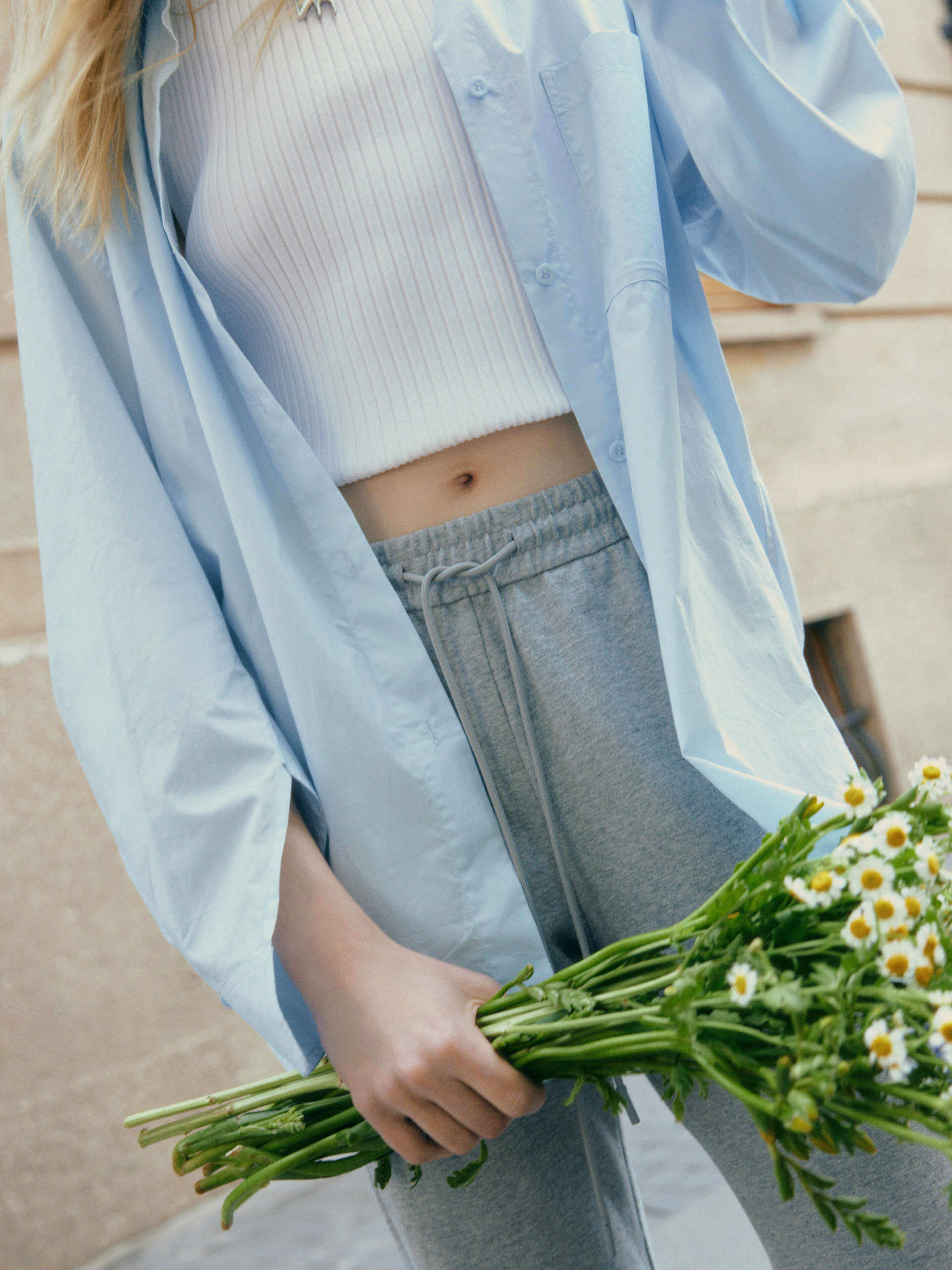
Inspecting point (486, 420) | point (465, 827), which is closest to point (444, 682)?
point (465, 827)

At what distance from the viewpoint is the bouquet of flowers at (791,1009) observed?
0.64 meters

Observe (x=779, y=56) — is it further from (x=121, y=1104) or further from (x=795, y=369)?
(x=795, y=369)

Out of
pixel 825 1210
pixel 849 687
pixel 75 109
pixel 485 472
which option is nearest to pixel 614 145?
pixel 485 472

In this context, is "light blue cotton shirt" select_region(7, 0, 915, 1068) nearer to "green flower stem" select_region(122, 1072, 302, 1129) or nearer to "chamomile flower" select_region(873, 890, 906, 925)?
"green flower stem" select_region(122, 1072, 302, 1129)

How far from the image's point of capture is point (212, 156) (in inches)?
42.7

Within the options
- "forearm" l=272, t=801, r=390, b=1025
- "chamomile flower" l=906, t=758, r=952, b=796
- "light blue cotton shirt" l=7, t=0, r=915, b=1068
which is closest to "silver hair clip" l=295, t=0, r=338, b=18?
"light blue cotton shirt" l=7, t=0, r=915, b=1068

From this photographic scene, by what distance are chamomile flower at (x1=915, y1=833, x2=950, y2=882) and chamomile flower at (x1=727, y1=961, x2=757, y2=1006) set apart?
119 mm

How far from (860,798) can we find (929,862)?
0.22 feet

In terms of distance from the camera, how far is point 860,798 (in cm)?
73

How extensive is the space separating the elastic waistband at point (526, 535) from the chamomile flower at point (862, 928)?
0.44 metres

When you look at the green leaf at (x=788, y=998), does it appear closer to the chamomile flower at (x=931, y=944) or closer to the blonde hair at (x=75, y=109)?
the chamomile flower at (x=931, y=944)

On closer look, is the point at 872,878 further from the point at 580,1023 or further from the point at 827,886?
the point at 580,1023

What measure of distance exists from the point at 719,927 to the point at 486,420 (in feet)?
1.65

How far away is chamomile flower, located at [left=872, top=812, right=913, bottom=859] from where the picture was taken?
0.68 meters
